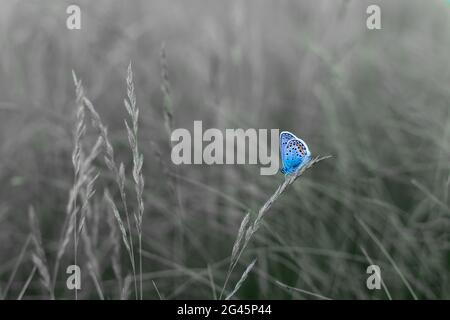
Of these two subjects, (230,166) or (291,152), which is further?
(230,166)

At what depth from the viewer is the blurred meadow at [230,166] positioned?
144 centimetres

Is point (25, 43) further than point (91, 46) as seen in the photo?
Yes

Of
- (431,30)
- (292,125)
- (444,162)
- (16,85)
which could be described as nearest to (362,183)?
(444,162)

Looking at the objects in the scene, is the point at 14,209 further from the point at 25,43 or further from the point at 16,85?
the point at 25,43

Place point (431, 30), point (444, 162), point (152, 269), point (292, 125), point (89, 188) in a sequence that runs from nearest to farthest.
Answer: point (89, 188), point (444, 162), point (152, 269), point (292, 125), point (431, 30)

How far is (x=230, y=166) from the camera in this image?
1.83 m

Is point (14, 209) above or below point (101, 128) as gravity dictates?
below

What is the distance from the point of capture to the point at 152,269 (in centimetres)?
167

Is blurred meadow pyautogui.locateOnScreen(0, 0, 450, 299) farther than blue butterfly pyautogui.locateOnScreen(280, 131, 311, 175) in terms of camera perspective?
Yes

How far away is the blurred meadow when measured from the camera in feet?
4.72

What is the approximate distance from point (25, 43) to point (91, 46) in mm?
544

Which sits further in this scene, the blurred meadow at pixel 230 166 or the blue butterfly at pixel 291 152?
the blurred meadow at pixel 230 166

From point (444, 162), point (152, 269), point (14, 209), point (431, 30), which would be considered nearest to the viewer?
point (444, 162)

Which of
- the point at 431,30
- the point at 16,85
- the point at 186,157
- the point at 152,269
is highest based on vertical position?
the point at 431,30
